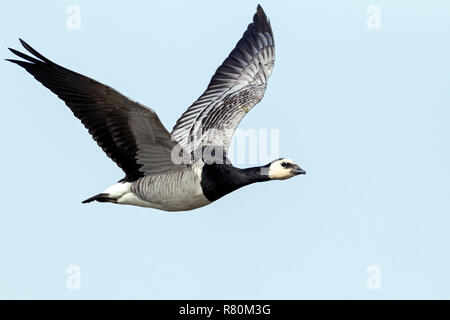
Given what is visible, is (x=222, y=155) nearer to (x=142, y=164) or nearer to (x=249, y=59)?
(x=142, y=164)

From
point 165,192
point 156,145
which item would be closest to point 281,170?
point 165,192

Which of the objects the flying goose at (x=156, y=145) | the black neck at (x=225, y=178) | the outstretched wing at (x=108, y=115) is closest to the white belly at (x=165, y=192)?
the flying goose at (x=156, y=145)

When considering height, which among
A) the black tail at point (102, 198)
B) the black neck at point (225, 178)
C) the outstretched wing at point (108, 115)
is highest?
the outstretched wing at point (108, 115)

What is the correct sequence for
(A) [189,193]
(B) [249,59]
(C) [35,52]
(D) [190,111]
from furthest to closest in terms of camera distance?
1. (B) [249,59]
2. (D) [190,111]
3. (A) [189,193]
4. (C) [35,52]

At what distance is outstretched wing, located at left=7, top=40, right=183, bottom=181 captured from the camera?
1005 centimetres

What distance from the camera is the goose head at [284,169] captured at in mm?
11062

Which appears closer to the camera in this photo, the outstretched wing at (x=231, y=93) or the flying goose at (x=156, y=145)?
the flying goose at (x=156, y=145)

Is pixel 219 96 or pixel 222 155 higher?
pixel 219 96

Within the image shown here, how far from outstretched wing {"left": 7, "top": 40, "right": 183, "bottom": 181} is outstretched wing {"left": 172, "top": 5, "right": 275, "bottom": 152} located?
1130 mm

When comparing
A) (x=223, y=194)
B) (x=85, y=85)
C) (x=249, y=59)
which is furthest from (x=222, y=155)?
(x=249, y=59)

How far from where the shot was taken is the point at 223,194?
1099 cm

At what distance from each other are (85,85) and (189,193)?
1.90m

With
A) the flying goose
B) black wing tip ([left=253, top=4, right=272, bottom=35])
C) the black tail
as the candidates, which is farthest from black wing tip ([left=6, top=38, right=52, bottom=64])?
black wing tip ([left=253, top=4, right=272, bottom=35])

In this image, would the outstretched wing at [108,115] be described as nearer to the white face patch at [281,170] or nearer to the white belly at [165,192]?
the white belly at [165,192]
